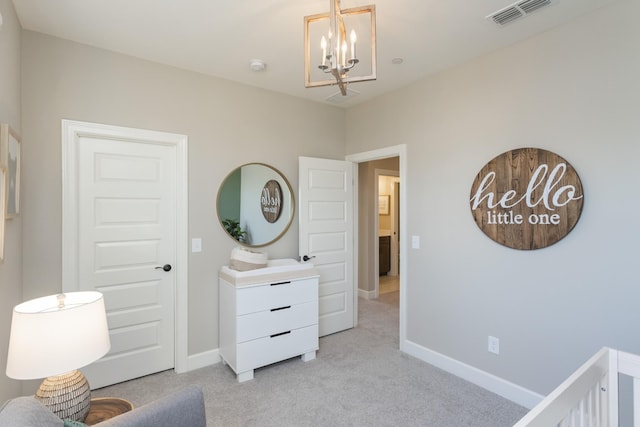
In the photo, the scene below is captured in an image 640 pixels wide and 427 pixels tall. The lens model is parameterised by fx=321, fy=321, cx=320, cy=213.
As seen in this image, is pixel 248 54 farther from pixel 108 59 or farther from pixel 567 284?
pixel 567 284

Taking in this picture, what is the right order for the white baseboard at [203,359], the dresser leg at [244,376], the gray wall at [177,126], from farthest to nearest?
the white baseboard at [203,359]
the dresser leg at [244,376]
the gray wall at [177,126]

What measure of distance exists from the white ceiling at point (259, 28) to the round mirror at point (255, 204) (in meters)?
0.97

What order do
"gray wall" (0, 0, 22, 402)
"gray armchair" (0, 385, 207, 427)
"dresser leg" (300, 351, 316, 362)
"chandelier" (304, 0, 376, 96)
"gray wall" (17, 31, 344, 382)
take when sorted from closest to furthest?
"gray armchair" (0, 385, 207, 427) < "chandelier" (304, 0, 376, 96) < "gray wall" (0, 0, 22, 402) < "gray wall" (17, 31, 344, 382) < "dresser leg" (300, 351, 316, 362)

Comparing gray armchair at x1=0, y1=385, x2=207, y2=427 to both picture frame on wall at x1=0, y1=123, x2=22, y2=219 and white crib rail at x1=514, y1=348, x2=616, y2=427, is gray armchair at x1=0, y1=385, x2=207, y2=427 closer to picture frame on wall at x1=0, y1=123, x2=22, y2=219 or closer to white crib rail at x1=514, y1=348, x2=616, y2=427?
picture frame on wall at x1=0, y1=123, x2=22, y2=219

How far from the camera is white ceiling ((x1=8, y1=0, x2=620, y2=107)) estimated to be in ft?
6.32

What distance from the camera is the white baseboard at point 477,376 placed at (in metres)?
2.26

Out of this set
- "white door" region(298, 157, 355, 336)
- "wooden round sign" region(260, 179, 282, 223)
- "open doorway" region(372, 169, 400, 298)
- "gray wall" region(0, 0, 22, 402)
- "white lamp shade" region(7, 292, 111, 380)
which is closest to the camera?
"white lamp shade" region(7, 292, 111, 380)

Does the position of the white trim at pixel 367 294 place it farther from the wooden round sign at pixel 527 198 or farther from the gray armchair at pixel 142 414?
the gray armchair at pixel 142 414

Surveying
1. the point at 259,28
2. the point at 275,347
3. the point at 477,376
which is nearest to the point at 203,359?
the point at 275,347

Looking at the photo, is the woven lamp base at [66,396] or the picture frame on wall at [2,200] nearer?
the woven lamp base at [66,396]

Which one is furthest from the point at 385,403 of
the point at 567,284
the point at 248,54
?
the point at 248,54

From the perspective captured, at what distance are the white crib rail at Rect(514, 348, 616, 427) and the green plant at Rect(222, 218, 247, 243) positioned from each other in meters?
2.56

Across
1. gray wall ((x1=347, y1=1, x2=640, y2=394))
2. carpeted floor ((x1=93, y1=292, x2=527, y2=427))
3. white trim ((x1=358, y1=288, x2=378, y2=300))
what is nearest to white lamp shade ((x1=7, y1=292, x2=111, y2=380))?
carpeted floor ((x1=93, y1=292, x2=527, y2=427))

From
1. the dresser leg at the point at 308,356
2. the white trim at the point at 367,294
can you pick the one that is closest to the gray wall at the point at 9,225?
the dresser leg at the point at 308,356
